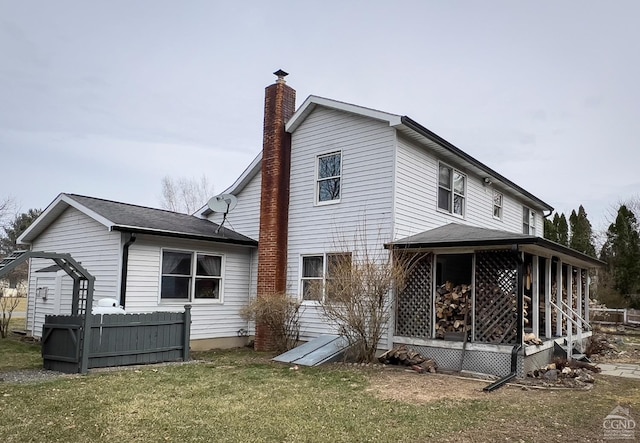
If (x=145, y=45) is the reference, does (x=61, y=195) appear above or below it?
below

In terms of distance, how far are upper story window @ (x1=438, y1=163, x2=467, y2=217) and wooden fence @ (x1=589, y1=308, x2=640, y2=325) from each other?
12701 mm

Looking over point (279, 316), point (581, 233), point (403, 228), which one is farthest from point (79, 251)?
point (581, 233)

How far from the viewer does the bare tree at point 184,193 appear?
1646 inches

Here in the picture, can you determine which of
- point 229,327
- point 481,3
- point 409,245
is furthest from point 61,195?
point 481,3

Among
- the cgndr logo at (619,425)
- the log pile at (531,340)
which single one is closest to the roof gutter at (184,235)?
the log pile at (531,340)

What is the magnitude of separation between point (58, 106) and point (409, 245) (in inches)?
551

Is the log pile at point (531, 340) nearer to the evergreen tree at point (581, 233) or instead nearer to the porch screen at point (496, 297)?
the porch screen at point (496, 297)

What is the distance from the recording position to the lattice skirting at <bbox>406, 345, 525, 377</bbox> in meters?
9.69

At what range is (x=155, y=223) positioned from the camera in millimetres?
12633

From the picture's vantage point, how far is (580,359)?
12.1m

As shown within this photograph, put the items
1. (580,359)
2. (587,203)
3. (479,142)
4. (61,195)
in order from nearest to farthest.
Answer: (580,359) < (61,195) < (479,142) < (587,203)

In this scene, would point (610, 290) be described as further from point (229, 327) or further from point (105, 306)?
point (105, 306)

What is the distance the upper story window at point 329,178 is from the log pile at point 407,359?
13.5ft

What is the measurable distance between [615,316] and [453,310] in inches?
697
